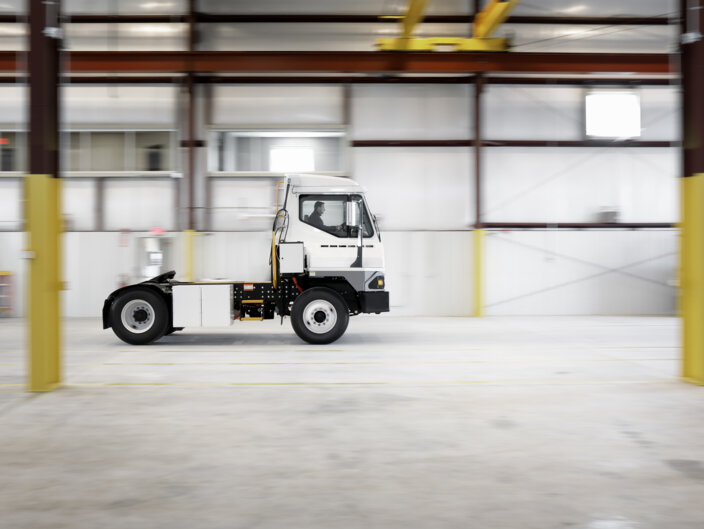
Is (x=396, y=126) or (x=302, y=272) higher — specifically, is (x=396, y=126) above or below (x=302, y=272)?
above

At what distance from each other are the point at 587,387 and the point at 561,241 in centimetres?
931

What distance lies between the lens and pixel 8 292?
1459 cm

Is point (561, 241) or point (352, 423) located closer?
point (352, 423)

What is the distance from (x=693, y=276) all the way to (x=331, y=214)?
17.5 feet

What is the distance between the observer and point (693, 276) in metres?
→ 6.51

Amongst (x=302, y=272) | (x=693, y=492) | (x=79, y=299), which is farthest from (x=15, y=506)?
(x=79, y=299)

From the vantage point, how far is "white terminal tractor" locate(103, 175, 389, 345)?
9.57 metres

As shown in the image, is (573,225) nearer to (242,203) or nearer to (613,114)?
(613,114)

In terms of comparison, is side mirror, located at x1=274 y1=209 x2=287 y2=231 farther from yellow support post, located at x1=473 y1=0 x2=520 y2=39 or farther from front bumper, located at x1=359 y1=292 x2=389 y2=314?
yellow support post, located at x1=473 y1=0 x2=520 y2=39

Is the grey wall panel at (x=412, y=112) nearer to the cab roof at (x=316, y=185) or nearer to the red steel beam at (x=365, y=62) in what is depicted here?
the red steel beam at (x=365, y=62)

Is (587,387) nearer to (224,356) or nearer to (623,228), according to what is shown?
(224,356)

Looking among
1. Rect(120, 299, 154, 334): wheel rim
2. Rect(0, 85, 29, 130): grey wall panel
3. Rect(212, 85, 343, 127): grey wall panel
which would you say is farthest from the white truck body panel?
Rect(0, 85, 29, 130): grey wall panel

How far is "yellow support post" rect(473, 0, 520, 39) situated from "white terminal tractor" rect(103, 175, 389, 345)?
18.7ft

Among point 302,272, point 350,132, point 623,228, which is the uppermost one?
point 350,132
